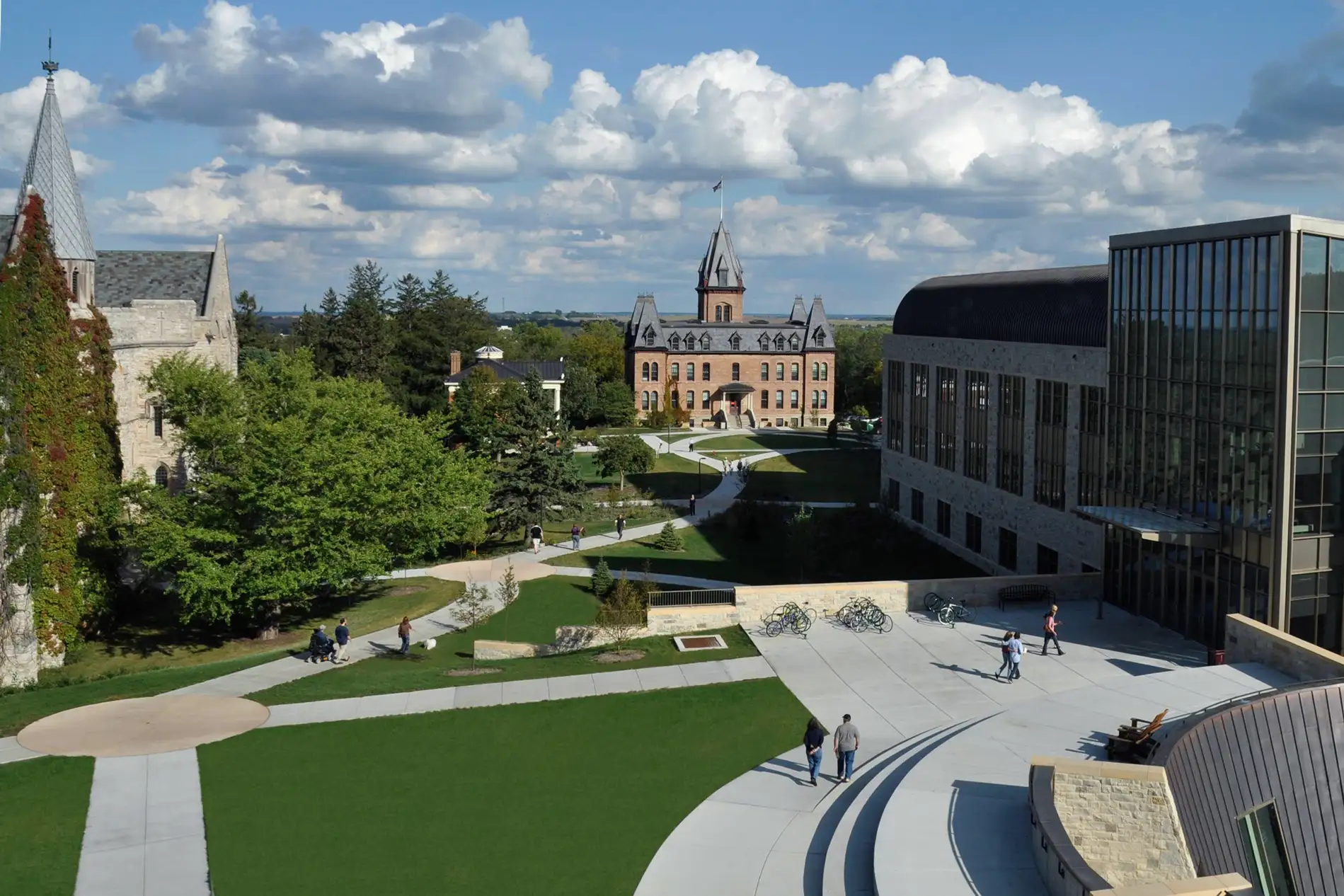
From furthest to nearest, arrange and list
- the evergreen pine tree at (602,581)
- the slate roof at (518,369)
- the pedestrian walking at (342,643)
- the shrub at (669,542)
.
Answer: the slate roof at (518,369) < the shrub at (669,542) < the evergreen pine tree at (602,581) < the pedestrian walking at (342,643)

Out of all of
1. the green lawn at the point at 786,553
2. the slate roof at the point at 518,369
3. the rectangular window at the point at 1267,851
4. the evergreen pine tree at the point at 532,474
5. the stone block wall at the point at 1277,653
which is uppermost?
the slate roof at the point at 518,369

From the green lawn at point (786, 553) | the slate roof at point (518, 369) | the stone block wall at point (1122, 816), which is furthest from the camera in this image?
the slate roof at point (518, 369)

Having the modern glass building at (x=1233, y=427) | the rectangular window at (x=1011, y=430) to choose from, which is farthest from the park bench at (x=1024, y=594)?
the rectangular window at (x=1011, y=430)

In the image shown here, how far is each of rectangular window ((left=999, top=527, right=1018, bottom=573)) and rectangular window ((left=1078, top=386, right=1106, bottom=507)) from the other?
Result: 5.79 m

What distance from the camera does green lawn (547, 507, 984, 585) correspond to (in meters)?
47.4

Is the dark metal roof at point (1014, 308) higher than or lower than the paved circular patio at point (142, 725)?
higher

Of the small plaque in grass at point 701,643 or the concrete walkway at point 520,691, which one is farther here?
the small plaque in grass at point 701,643

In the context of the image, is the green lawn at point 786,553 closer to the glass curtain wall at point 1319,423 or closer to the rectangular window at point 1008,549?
the rectangular window at point 1008,549

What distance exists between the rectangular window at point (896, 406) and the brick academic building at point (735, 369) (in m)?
49.8

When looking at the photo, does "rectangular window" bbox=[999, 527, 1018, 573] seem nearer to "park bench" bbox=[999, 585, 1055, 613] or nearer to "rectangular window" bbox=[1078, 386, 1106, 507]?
"rectangular window" bbox=[1078, 386, 1106, 507]

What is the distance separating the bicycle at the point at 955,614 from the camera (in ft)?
106

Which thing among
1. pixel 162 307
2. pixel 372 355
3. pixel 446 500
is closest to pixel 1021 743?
pixel 446 500

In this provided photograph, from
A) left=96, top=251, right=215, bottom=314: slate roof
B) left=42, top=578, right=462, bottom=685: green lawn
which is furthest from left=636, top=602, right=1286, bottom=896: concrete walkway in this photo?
left=96, top=251, right=215, bottom=314: slate roof

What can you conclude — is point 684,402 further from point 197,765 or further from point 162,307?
point 197,765
